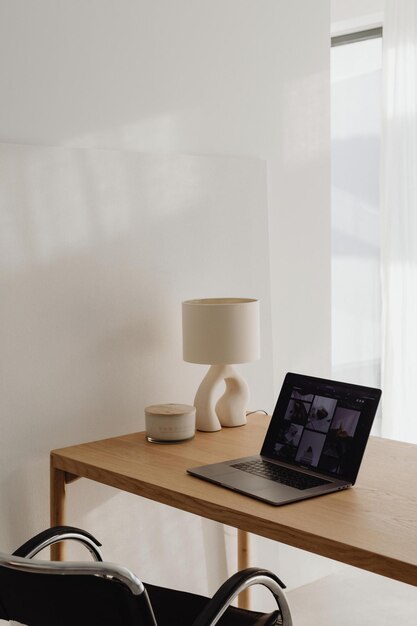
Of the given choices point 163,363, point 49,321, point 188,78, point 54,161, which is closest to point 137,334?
point 163,363

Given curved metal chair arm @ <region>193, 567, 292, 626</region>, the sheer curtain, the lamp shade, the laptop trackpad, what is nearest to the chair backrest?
curved metal chair arm @ <region>193, 567, 292, 626</region>

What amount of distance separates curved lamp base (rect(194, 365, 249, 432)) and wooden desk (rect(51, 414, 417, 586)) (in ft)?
0.13

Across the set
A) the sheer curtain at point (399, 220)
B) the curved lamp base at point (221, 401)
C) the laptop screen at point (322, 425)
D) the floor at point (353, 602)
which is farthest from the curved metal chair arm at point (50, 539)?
the sheer curtain at point (399, 220)

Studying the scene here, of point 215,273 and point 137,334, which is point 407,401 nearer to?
point 215,273

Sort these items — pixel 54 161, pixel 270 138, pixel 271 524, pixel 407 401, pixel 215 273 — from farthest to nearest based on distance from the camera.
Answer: pixel 407 401 → pixel 270 138 → pixel 215 273 → pixel 54 161 → pixel 271 524

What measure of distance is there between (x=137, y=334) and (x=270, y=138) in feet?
3.20

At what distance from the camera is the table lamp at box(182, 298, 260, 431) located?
258 centimetres

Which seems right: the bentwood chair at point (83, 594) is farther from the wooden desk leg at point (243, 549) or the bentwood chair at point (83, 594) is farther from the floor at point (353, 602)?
the floor at point (353, 602)

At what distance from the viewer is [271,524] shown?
1.89 m

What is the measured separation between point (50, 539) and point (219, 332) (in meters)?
0.85

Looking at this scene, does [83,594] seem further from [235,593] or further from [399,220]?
[399,220]

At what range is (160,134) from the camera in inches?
111

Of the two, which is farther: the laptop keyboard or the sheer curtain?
the sheer curtain

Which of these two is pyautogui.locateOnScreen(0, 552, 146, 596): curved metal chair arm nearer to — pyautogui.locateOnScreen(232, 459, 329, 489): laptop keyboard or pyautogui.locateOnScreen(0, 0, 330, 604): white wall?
pyautogui.locateOnScreen(232, 459, 329, 489): laptop keyboard
